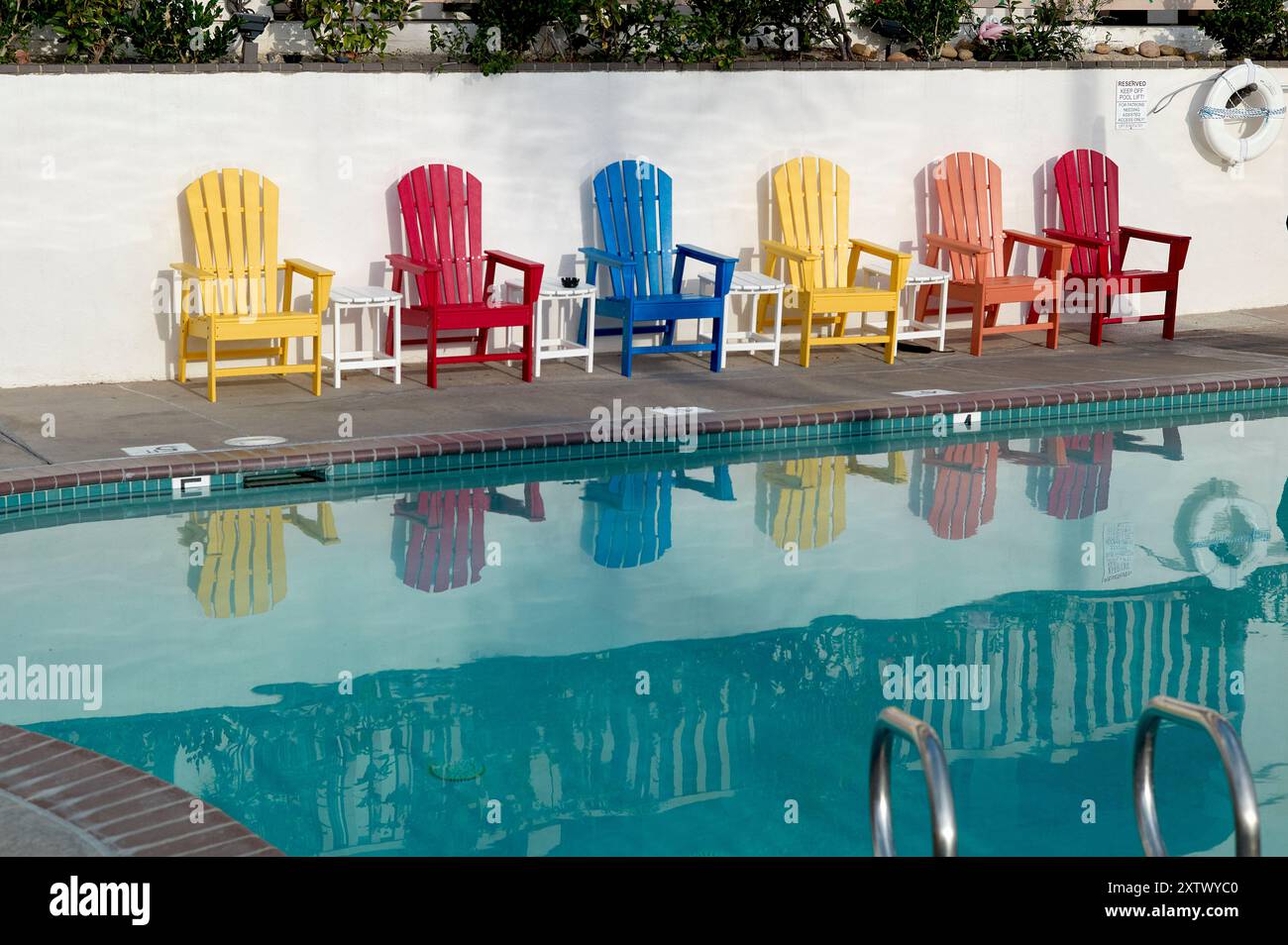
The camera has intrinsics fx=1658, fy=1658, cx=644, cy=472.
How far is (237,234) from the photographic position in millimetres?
8797

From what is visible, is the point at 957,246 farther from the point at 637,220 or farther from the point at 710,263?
the point at 637,220

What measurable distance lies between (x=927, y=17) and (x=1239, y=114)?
8.23ft

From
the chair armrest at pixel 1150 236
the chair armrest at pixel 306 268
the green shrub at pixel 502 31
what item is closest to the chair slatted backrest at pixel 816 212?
the green shrub at pixel 502 31

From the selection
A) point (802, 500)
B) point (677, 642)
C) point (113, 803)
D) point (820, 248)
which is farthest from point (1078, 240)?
point (113, 803)

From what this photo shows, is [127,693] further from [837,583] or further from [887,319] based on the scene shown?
[887,319]

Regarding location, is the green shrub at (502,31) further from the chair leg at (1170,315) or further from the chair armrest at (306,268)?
the chair leg at (1170,315)

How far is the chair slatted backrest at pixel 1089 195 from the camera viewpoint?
36.3ft

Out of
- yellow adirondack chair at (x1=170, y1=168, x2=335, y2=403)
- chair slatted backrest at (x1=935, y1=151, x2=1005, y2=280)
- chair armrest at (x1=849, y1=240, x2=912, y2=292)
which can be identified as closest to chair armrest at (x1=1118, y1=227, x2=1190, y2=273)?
chair slatted backrest at (x1=935, y1=151, x2=1005, y2=280)

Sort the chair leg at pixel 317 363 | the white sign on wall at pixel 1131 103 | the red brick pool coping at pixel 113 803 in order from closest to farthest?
the red brick pool coping at pixel 113 803 < the chair leg at pixel 317 363 < the white sign on wall at pixel 1131 103

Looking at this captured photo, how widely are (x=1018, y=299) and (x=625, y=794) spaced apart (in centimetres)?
659

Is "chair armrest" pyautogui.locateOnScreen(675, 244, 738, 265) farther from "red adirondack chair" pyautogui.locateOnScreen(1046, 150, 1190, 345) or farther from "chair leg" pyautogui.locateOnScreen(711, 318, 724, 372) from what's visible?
"red adirondack chair" pyautogui.locateOnScreen(1046, 150, 1190, 345)

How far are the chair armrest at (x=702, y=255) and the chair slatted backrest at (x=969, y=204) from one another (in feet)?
5.62
